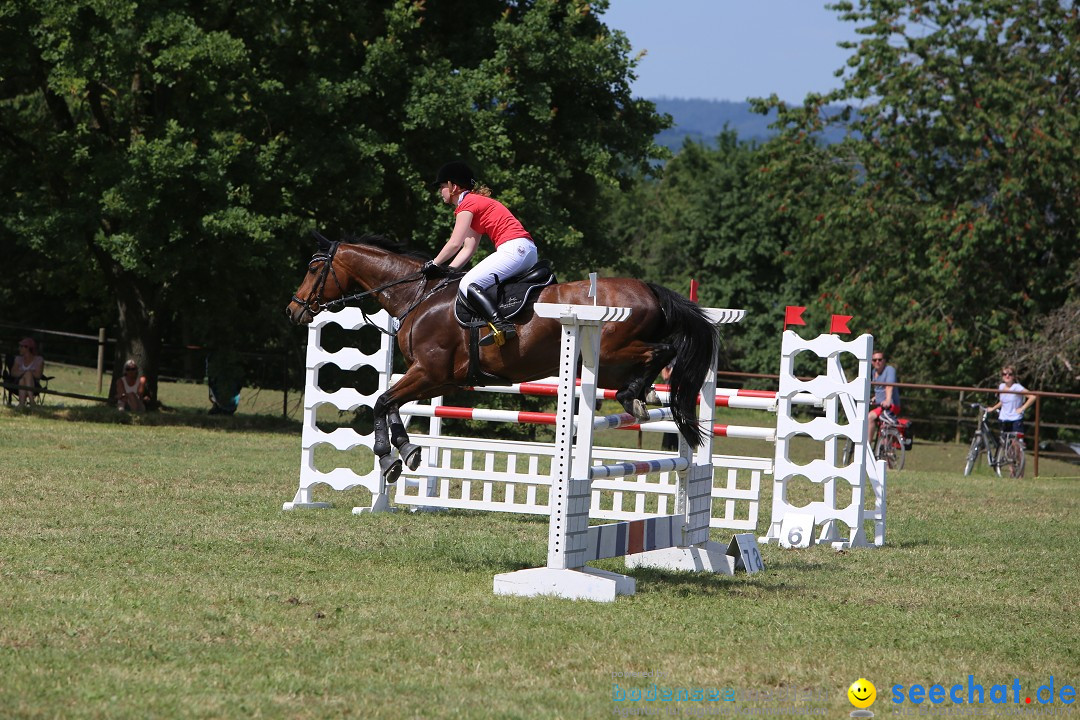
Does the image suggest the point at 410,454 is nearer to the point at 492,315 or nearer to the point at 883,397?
the point at 492,315

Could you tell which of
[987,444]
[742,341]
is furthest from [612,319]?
[742,341]

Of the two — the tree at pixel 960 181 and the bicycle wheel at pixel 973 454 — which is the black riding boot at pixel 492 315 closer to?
the bicycle wheel at pixel 973 454

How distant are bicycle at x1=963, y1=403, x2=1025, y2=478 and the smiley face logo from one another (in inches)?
601

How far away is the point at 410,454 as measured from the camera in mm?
7902

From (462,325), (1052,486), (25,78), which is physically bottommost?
(1052,486)

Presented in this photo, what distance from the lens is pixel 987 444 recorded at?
19609mm

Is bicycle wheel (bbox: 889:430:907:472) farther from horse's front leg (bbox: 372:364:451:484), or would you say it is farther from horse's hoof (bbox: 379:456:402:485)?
horse's hoof (bbox: 379:456:402:485)

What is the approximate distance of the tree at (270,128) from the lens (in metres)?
18.3

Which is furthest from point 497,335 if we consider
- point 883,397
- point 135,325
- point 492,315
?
point 135,325

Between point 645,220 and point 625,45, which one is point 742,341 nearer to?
point 645,220

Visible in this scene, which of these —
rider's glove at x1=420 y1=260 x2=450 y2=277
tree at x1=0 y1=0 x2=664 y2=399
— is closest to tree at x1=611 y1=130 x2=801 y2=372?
tree at x1=0 y1=0 x2=664 y2=399

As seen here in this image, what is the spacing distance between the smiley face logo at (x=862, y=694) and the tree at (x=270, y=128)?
15.0 meters

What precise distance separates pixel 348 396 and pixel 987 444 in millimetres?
12672

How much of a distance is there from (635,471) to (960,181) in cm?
2288
